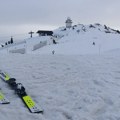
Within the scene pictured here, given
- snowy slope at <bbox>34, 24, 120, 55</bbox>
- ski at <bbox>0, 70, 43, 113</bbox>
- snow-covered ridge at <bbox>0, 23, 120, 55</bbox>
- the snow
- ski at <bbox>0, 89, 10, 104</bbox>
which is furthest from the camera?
snow-covered ridge at <bbox>0, 23, 120, 55</bbox>

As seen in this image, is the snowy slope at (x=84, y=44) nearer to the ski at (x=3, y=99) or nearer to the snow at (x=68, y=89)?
the snow at (x=68, y=89)

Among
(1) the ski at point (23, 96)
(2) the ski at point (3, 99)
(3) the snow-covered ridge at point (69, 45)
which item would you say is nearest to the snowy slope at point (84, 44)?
(3) the snow-covered ridge at point (69, 45)

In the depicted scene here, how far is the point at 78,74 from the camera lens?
43.2 feet

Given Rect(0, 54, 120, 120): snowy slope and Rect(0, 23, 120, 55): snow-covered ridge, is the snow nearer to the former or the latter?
Rect(0, 54, 120, 120): snowy slope

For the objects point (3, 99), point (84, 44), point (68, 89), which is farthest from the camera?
point (84, 44)

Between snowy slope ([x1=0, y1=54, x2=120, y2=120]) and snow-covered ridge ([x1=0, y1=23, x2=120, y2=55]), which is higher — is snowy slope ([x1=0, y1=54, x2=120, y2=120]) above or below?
above

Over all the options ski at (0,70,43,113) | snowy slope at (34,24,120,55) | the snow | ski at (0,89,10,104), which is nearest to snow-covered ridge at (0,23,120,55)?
snowy slope at (34,24,120,55)

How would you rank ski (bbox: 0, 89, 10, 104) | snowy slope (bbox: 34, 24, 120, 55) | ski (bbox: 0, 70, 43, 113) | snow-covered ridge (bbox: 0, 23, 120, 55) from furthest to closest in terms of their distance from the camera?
snow-covered ridge (bbox: 0, 23, 120, 55) → snowy slope (bbox: 34, 24, 120, 55) → ski (bbox: 0, 89, 10, 104) → ski (bbox: 0, 70, 43, 113)

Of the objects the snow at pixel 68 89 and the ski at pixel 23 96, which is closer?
the snow at pixel 68 89

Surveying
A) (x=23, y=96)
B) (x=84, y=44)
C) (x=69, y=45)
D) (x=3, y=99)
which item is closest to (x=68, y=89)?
(x=23, y=96)

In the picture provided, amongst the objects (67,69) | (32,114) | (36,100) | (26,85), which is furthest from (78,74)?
(32,114)

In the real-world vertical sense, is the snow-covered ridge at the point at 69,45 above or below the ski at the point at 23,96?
below

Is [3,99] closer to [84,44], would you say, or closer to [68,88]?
[68,88]

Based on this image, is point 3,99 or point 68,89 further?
point 68,89
